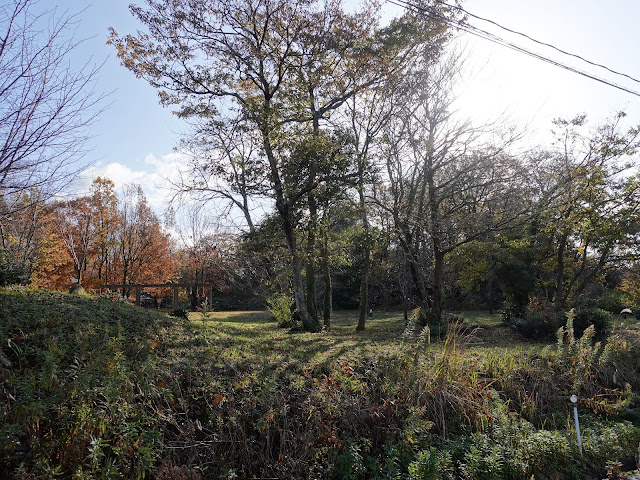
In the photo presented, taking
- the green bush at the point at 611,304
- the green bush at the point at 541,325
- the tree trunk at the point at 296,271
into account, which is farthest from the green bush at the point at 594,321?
the tree trunk at the point at 296,271

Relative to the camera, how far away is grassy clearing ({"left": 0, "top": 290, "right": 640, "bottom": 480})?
3033 mm

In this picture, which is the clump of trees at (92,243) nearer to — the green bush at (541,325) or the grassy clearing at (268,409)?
the grassy clearing at (268,409)

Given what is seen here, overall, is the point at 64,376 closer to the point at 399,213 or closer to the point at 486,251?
the point at 399,213

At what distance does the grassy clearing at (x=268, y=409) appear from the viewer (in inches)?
119

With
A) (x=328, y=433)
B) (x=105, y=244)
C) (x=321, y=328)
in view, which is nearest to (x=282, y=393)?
(x=328, y=433)

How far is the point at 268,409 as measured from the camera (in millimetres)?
3816

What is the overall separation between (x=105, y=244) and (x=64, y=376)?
51.7 ft

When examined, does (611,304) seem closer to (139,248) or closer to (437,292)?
(437,292)

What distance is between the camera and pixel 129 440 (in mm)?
3064

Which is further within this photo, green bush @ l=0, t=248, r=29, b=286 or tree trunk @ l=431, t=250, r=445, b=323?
tree trunk @ l=431, t=250, r=445, b=323

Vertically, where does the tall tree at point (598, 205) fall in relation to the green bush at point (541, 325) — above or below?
above

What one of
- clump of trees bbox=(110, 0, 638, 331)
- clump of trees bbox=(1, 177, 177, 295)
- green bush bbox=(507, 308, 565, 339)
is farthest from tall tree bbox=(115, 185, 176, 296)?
green bush bbox=(507, 308, 565, 339)

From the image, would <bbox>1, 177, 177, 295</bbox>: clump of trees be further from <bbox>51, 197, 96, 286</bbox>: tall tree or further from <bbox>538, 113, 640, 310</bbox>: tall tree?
<bbox>538, 113, 640, 310</bbox>: tall tree

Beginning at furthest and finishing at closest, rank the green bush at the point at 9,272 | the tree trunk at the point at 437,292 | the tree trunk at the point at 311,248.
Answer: the tree trunk at the point at 437,292 < the tree trunk at the point at 311,248 < the green bush at the point at 9,272
